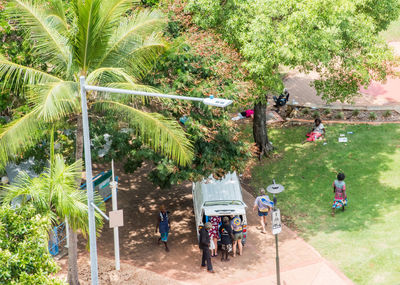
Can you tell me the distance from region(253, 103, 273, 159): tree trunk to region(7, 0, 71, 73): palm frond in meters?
10.3

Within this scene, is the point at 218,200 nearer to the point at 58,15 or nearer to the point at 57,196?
the point at 57,196

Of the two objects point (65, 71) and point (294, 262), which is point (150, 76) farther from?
point (294, 262)

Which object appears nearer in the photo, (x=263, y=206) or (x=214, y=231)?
(x=214, y=231)

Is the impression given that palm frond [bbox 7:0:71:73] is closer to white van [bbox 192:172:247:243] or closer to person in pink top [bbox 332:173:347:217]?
white van [bbox 192:172:247:243]

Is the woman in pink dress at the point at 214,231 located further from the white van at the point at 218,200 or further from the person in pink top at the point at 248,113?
the person in pink top at the point at 248,113

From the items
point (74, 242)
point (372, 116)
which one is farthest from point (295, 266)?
point (372, 116)

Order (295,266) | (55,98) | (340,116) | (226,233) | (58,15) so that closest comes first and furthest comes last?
1. (55,98)
2. (58,15)
3. (226,233)
4. (295,266)
5. (340,116)

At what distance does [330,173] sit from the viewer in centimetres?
2083

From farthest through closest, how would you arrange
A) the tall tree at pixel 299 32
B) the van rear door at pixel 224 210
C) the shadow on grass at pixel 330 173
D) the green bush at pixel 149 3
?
the green bush at pixel 149 3
the shadow on grass at pixel 330 173
the tall tree at pixel 299 32
the van rear door at pixel 224 210

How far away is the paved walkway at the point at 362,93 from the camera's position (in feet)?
89.8

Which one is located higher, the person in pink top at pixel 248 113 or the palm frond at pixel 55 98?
the palm frond at pixel 55 98

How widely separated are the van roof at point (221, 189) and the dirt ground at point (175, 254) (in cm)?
146

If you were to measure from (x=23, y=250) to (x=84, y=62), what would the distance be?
14.9 feet

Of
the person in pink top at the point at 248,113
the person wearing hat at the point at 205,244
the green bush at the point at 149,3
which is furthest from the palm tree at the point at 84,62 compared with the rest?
the person in pink top at the point at 248,113
